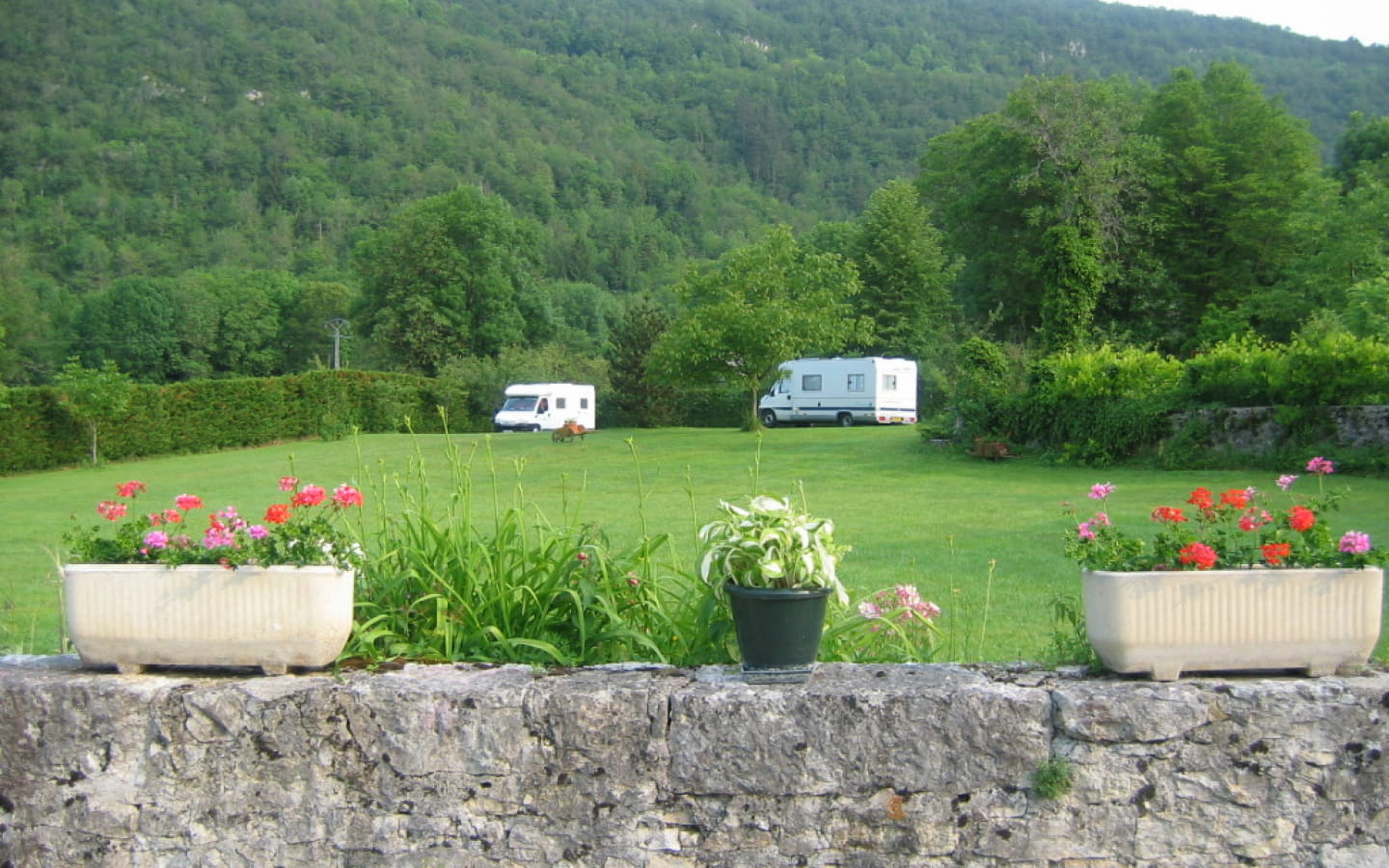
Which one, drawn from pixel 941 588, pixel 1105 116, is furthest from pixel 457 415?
pixel 941 588

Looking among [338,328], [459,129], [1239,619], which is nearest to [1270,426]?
[1239,619]

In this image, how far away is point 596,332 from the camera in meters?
72.6

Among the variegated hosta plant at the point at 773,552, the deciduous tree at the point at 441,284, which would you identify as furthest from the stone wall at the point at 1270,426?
the deciduous tree at the point at 441,284

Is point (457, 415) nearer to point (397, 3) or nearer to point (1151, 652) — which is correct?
point (1151, 652)

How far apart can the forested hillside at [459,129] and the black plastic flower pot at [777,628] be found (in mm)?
44932

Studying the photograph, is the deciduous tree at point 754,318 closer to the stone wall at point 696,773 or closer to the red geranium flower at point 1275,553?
the red geranium flower at point 1275,553

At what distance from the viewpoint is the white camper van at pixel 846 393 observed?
113 ft

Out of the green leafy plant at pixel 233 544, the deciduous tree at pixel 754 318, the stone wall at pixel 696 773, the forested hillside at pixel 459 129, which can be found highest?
the forested hillside at pixel 459 129

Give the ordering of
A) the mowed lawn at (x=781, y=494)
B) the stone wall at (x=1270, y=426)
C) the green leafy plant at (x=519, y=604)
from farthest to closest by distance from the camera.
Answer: the stone wall at (x=1270, y=426) → the mowed lawn at (x=781, y=494) → the green leafy plant at (x=519, y=604)

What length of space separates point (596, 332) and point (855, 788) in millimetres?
70864

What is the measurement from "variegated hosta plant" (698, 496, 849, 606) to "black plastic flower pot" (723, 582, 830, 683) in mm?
36

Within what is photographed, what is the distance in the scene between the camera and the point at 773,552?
2.62m

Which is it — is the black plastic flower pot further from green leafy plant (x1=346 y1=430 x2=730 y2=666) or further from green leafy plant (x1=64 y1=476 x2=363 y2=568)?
green leafy plant (x1=64 y1=476 x2=363 y2=568)

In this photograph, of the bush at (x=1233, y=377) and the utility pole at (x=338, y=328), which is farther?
the utility pole at (x=338, y=328)
